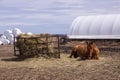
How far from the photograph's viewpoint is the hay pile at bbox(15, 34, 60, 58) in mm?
19058

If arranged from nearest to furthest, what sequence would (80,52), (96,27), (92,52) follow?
(92,52) < (80,52) < (96,27)

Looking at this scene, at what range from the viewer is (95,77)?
39.1ft

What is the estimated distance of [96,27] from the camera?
135 feet

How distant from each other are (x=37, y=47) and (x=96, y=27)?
900 inches

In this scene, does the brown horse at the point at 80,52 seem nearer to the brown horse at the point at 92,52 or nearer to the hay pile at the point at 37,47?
the brown horse at the point at 92,52

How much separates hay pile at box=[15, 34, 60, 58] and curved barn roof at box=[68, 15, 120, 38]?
61.7 feet

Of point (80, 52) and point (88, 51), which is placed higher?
point (88, 51)

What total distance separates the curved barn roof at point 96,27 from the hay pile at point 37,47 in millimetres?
18791

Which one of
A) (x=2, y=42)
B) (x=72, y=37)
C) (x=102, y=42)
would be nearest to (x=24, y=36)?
(x=102, y=42)

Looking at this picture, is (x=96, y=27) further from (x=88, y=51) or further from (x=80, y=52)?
(x=88, y=51)

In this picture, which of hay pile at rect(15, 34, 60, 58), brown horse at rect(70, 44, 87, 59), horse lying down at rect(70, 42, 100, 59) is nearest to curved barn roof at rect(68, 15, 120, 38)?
brown horse at rect(70, 44, 87, 59)

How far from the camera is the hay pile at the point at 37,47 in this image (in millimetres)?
19058

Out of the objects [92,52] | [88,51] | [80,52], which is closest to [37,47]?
[80,52]

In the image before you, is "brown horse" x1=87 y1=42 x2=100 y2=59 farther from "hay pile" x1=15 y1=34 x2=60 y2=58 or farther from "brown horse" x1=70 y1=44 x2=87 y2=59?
"hay pile" x1=15 y1=34 x2=60 y2=58
